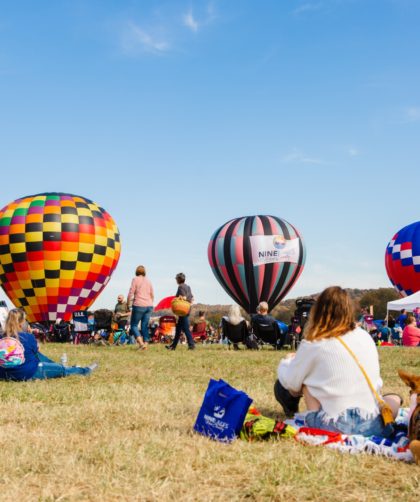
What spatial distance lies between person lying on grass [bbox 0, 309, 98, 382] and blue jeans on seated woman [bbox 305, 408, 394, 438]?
381cm

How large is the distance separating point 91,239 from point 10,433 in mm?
18716

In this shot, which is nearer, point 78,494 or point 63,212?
point 78,494

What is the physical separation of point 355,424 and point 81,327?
14229 millimetres

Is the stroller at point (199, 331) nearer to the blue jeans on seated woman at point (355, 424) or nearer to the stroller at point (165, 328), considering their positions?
the stroller at point (165, 328)

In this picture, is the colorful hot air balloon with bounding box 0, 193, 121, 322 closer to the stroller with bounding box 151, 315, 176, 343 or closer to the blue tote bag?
the stroller with bounding box 151, 315, 176, 343

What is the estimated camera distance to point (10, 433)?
12.4ft

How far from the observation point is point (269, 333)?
457 inches

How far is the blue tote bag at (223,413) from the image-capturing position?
3543 millimetres

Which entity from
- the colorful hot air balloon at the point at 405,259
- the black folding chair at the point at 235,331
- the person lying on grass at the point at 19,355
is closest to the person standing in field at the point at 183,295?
the black folding chair at the point at 235,331

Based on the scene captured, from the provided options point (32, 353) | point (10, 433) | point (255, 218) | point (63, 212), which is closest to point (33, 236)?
point (63, 212)

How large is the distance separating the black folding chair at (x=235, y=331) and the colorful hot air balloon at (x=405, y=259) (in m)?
19.3

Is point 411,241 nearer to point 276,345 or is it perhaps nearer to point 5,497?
point 276,345

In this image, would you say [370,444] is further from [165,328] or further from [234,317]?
[165,328]

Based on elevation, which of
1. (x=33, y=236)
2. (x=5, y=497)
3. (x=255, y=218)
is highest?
(x=255, y=218)
